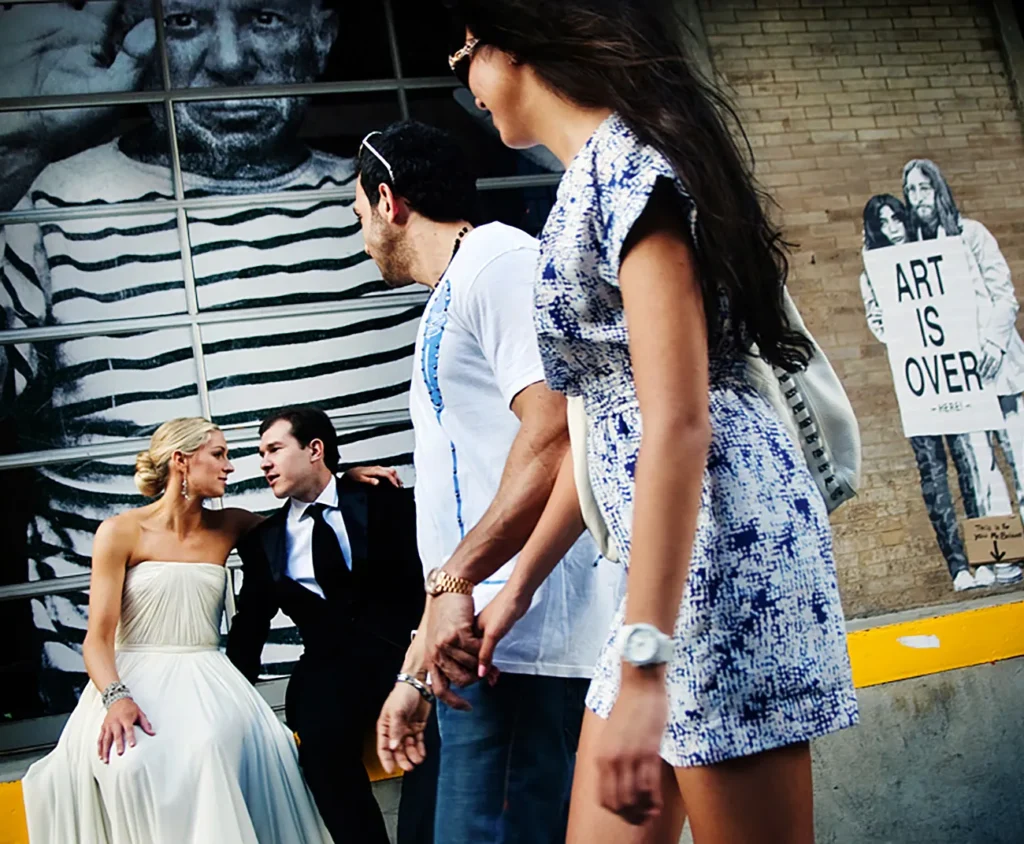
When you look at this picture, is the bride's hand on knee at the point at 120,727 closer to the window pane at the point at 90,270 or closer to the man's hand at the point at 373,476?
the man's hand at the point at 373,476

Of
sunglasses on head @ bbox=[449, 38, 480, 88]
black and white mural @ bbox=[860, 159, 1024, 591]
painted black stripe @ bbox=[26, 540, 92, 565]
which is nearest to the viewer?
sunglasses on head @ bbox=[449, 38, 480, 88]

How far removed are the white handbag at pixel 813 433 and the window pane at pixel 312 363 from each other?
413cm

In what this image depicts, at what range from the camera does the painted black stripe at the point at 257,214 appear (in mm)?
5938

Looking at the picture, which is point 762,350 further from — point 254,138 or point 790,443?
point 254,138

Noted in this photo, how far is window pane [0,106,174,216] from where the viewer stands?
575 cm

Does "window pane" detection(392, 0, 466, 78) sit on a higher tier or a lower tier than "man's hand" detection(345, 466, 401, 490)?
higher

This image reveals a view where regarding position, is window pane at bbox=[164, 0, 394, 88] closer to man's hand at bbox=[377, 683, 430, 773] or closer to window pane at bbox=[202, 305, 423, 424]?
window pane at bbox=[202, 305, 423, 424]

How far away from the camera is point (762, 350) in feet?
5.65

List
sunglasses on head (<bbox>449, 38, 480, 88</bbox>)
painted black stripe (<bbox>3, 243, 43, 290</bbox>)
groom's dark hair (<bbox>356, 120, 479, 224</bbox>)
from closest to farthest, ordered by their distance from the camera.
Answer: sunglasses on head (<bbox>449, 38, 480, 88</bbox>) < groom's dark hair (<bbox>356, 120, 479, 224</bbox>) < painted black stripe (<bbox>3, 243, 43, 290</bbox>)

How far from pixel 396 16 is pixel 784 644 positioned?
5.58 metres

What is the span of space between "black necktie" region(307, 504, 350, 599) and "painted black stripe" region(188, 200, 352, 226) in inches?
84.1

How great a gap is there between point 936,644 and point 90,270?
15.7 feet

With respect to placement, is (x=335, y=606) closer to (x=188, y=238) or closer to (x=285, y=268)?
(x=285, y=268)

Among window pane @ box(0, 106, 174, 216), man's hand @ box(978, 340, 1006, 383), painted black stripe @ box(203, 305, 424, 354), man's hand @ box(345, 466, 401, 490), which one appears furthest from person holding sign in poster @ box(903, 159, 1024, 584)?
window pane @ box(0, 106, 174, 216)
